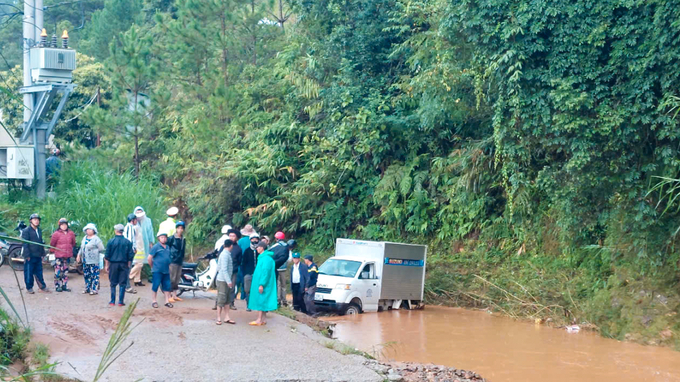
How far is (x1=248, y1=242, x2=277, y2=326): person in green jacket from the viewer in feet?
38.5

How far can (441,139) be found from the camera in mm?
22359

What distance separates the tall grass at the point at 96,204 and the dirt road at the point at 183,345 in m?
3.88

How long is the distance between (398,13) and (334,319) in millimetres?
10749

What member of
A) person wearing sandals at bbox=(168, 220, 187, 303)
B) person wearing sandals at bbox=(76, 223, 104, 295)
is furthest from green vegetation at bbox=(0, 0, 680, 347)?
person wearing sandals at bbox=(168, 220, 187, 303)

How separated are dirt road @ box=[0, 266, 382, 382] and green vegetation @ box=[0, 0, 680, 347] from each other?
5271 mm

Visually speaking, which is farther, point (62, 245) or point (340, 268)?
point (340, 268)

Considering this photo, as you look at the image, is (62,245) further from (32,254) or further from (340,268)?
(340,268)

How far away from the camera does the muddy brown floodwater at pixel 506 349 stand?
38.5ft

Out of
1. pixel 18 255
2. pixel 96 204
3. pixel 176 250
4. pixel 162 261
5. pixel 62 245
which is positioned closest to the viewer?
pixel 162 261

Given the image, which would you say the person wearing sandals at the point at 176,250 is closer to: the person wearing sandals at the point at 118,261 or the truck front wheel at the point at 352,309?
the person wearing sandals at the point at 118,261

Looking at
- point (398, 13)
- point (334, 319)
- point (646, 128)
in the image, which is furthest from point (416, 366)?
point (398, 13)

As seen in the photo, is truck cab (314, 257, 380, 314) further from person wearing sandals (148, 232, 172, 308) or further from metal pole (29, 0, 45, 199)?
metal pole (29, 0, 45, 199)

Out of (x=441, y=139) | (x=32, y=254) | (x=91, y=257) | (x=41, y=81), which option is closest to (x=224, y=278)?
(x=91, y=257)

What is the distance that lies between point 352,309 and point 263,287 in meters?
5.90
